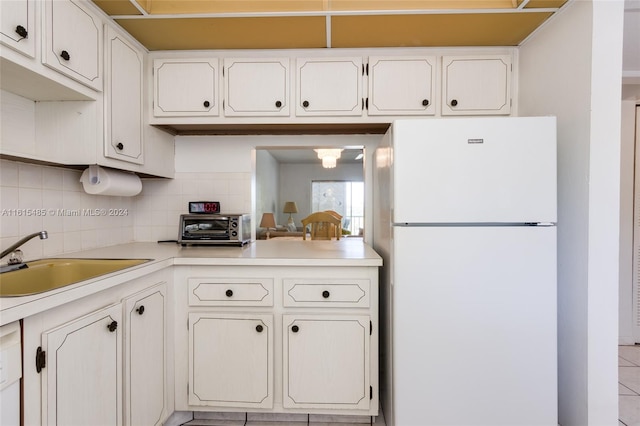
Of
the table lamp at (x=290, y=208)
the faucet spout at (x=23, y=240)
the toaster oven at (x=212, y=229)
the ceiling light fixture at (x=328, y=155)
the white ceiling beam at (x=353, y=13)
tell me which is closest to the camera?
the faucet spout at (x=23, y=240)

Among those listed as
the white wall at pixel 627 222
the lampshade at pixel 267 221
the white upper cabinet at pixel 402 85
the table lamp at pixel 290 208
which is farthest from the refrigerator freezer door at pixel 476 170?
the table lamp at pixel 290 208

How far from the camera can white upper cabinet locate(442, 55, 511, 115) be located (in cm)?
186

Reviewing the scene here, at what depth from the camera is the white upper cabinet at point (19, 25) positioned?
108 centimetres

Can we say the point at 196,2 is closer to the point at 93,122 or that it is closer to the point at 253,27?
the point at 253,27

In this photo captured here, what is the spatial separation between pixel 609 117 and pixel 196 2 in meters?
1.96

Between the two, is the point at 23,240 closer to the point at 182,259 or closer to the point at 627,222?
the point at 182,259

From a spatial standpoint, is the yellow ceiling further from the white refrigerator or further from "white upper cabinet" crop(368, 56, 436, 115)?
the white refrigerator

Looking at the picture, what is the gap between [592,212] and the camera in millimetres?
1384

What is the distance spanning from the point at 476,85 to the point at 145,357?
2.20m

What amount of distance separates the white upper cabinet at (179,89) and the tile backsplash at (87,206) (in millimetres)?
488

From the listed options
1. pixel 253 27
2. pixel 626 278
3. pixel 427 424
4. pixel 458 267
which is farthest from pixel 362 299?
pixel 626 278

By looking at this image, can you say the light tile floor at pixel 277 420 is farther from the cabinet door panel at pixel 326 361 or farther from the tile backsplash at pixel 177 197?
the tile backsplash at pixel 177 197

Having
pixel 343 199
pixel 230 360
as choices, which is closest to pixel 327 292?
pixel 230 360

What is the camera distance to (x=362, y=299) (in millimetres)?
1576
